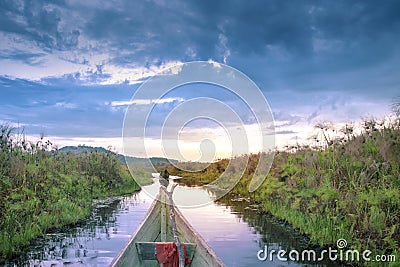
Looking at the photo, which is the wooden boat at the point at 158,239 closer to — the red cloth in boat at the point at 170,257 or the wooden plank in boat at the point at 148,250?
the wooden plank in boat at the point at 148,250

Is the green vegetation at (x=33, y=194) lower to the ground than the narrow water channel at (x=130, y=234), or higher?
higher

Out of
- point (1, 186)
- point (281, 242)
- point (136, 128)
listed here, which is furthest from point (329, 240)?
point (1, 186)

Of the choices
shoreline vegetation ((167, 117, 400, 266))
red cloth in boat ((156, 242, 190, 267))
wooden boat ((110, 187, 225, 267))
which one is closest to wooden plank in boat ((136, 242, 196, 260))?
wooden boat ((110, 187, 225, 267))

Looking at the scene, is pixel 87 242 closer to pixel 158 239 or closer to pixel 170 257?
pixel 158 239

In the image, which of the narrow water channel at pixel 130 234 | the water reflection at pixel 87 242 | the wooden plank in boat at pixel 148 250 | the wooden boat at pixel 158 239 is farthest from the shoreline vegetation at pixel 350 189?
the wooden plank in boat at pixel 148 250

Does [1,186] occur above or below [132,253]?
above

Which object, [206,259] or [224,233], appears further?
[224,233]

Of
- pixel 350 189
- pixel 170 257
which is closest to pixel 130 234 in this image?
pixel 350 189

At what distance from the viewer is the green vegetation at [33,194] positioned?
6.41 metres

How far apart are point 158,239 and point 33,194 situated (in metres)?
3.38

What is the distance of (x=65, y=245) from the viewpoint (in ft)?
22.8

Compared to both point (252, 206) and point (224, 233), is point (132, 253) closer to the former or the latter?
point (224, 233)

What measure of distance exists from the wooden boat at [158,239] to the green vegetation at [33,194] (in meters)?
2.31

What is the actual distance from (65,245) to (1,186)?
1.40 m
